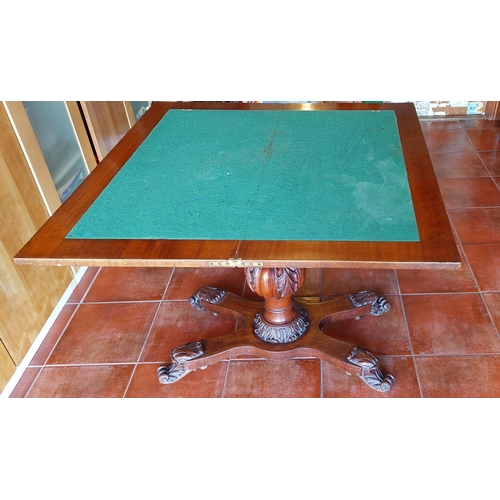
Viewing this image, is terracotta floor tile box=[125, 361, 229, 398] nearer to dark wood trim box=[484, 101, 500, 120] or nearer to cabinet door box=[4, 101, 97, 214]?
cabinet door box=[4, 101, 97, 214]

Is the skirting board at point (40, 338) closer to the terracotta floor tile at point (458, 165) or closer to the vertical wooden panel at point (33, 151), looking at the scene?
the vertical wooden panel at point (33, 151)

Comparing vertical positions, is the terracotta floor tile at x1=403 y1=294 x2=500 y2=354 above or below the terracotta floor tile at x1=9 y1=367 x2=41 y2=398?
below

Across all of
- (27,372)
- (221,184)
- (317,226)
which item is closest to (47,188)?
(27,372)

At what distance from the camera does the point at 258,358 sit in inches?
88.8

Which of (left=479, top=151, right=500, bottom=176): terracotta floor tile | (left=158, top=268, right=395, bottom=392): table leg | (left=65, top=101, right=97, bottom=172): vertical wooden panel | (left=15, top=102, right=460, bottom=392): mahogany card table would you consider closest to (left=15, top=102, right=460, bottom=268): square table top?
(left=15, top=102, right=460, bottom=392): mahogany card table

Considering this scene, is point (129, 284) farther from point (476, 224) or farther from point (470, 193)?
point (470, 193)

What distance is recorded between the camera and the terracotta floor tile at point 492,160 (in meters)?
3.54

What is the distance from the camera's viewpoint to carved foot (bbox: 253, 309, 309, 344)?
7.19 ft

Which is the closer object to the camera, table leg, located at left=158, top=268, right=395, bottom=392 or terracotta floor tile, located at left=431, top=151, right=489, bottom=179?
table leg, located at left=158, top=268, right=395, bottom=392

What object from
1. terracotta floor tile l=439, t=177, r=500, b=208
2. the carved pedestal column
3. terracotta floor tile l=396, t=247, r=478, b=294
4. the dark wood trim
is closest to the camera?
the carved pedestal column

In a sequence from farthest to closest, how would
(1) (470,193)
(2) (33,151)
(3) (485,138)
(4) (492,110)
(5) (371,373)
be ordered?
(4) (492,110), (3) (485,138), (1) (470,193), (2) (33,151), (5) (371,373)

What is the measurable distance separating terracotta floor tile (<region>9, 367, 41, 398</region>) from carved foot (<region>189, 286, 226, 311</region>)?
0.79 m

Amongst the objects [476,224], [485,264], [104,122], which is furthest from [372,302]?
[104,122]

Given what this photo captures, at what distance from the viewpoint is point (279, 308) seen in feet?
7.13
